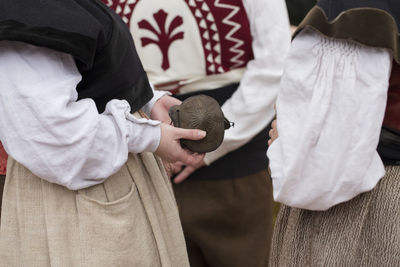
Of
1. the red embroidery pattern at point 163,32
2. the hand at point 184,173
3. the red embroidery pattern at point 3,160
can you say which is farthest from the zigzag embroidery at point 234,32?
the red embroidery pattern at point 3,160

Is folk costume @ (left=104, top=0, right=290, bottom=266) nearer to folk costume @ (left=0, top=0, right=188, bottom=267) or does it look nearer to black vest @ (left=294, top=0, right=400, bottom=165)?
folk costume @ (left=0, top=0, right=188, bottom=267)

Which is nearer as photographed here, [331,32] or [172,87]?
[331,32]

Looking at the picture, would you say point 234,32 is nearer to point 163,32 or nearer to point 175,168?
point 163,32

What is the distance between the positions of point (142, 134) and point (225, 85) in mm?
726

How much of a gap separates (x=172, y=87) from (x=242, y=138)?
0.97ft

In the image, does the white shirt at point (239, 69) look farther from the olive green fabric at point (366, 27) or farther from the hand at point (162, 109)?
the olive green fabric at point (366, 27)

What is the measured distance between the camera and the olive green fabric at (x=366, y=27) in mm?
1105

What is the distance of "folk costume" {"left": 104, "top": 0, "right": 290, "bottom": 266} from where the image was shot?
5.92 feet

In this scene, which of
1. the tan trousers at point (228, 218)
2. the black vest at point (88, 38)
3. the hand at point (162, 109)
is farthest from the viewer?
the tan trousers at point (228, 218)

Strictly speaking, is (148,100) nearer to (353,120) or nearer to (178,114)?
(178,114)

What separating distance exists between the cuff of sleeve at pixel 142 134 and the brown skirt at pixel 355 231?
40 cm

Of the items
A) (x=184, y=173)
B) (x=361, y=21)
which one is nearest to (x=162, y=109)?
(x=184, y=173)

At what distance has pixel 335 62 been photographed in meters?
1.16

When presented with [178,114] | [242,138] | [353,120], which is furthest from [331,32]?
[242,138]
